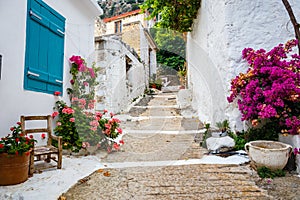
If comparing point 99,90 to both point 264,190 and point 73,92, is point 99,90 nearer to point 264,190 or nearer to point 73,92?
point 73,92

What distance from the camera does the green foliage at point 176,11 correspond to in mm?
5424

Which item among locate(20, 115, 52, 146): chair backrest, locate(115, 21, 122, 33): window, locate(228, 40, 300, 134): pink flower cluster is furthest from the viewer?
locate(115, 21, 122, 33): window

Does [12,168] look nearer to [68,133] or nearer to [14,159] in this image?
[14,159]

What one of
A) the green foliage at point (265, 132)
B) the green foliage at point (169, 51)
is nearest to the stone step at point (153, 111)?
the green foliage at point (265, 132)

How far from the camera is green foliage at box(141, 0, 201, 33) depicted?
17.8ft

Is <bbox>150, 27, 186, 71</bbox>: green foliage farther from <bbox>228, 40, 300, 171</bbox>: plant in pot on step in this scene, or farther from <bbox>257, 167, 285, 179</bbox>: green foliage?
<bbox>257, 167, 285, 179</bbox>: green foliage

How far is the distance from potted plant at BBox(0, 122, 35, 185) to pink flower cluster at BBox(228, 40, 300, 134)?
9.86ft

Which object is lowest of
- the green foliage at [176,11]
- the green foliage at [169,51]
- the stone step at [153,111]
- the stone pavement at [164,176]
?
the stone pavement at [164,176]

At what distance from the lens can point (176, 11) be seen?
18.3 ft

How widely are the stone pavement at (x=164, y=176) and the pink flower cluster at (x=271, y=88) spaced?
2.63ft

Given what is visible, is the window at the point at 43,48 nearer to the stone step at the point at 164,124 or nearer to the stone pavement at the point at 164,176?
the stone pavement at the point at 164,176

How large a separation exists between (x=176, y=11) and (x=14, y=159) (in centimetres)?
504

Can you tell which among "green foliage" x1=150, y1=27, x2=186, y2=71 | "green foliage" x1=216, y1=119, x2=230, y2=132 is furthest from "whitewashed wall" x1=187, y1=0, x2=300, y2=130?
"green foliage" x1=150, y1=27, x2=186, y2=71

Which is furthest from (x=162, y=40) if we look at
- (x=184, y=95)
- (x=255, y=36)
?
(x=255, y=36)
